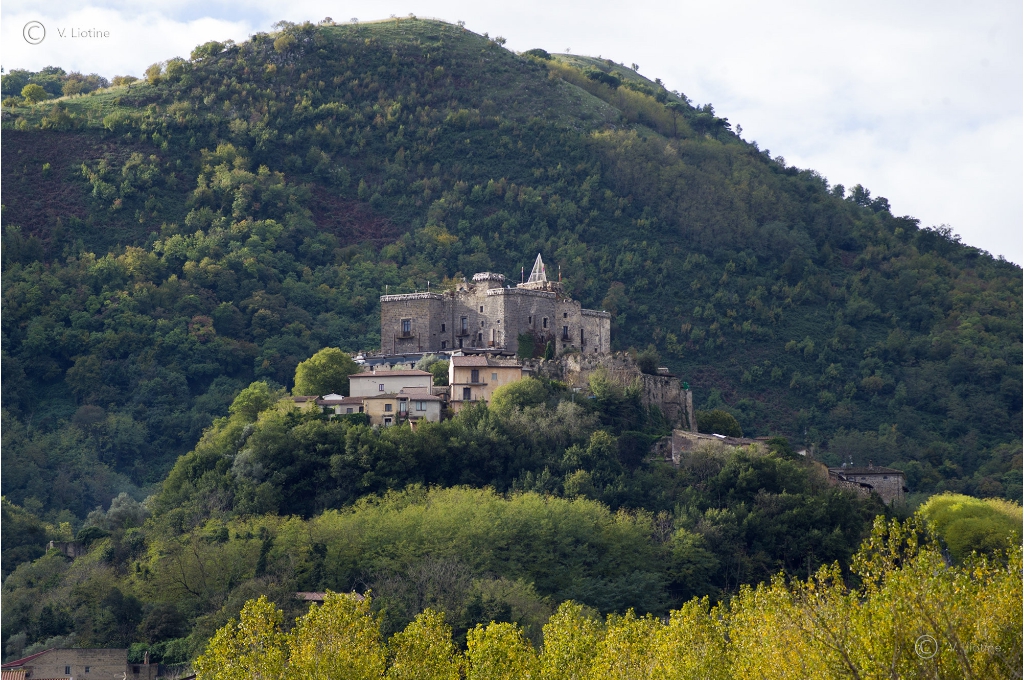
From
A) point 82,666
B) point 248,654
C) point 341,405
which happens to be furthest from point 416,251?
point 248,654

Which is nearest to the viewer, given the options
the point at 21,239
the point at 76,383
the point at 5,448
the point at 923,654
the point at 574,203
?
the point at 923,654

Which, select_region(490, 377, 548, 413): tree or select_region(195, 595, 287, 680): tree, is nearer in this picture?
select_region(195, 595, 287, 680): tree

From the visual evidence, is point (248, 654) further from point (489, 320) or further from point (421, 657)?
point (489, 320)

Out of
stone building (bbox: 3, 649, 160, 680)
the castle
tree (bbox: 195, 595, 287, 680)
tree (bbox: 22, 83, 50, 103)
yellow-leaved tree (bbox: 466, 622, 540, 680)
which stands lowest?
stone building (bbox: 3, 649, 160, 680)

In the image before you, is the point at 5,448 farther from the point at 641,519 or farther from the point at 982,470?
the point at 982,470

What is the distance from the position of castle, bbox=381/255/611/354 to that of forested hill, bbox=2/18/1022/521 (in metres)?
17.7

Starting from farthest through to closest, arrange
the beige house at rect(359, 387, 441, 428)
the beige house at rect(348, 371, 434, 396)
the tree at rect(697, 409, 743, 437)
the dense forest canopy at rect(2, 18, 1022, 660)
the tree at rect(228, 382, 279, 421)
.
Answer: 1. the tree at rect(697, 409, 743, 437)
2. the tree at rect(228, 382, 279, 421)
3. the beige house at rect(348, 371, 434, 396)
4. the beige house at rect(359, 387, 441, 428)
5. the dense forest canopy at rect(2, 18, 1022, 660)

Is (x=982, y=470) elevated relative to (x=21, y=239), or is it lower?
lower

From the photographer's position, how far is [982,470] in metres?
104

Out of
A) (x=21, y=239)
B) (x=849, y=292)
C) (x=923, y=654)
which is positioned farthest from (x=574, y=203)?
(x=923, y=654)

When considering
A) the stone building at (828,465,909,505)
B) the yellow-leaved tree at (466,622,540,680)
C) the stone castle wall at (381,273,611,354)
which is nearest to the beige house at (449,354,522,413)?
the stone castle wall at (381,273,611,354)

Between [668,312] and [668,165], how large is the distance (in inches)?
816

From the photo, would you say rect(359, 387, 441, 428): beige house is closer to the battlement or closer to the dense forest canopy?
the dense forest canopy

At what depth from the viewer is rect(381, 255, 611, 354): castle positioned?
85438 mm
